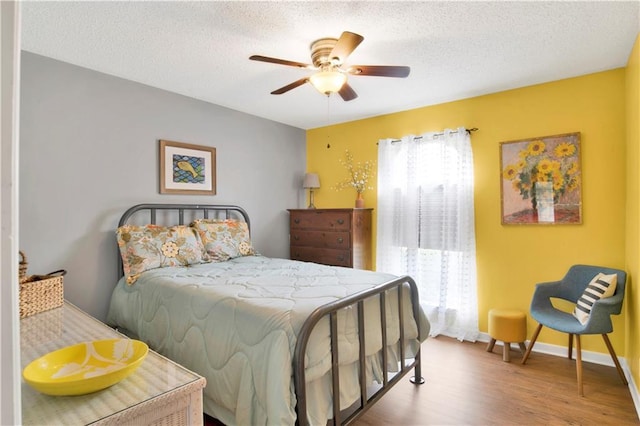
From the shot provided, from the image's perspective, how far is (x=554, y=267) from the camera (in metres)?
3.04

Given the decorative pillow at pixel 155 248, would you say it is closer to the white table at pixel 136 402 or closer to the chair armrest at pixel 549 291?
the white table at pixel 136 402

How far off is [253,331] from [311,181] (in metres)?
3.04

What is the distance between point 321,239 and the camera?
161 inches

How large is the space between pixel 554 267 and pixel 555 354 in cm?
79

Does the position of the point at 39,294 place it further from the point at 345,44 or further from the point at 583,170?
the point at 583,170

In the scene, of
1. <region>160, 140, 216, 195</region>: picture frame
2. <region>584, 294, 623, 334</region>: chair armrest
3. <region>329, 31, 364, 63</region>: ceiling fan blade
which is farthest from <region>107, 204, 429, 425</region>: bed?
<region>329, 31, 364, 63</region>: ceiling fan blade

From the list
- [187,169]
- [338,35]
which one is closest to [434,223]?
[338,35]

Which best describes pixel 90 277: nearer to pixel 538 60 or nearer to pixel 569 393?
pixel 569 393

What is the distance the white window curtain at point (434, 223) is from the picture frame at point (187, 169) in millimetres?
2013

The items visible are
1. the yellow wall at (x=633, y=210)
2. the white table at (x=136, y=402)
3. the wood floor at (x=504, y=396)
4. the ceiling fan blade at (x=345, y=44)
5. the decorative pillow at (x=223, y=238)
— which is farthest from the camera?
the decorative pillow at (x=223, y=238)

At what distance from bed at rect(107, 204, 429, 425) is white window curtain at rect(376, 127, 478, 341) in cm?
119

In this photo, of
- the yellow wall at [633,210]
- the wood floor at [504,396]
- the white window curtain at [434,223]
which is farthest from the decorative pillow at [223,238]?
the yellow wall at [633,210]

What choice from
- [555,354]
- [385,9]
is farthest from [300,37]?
[555,354]

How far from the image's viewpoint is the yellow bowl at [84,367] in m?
1.00
